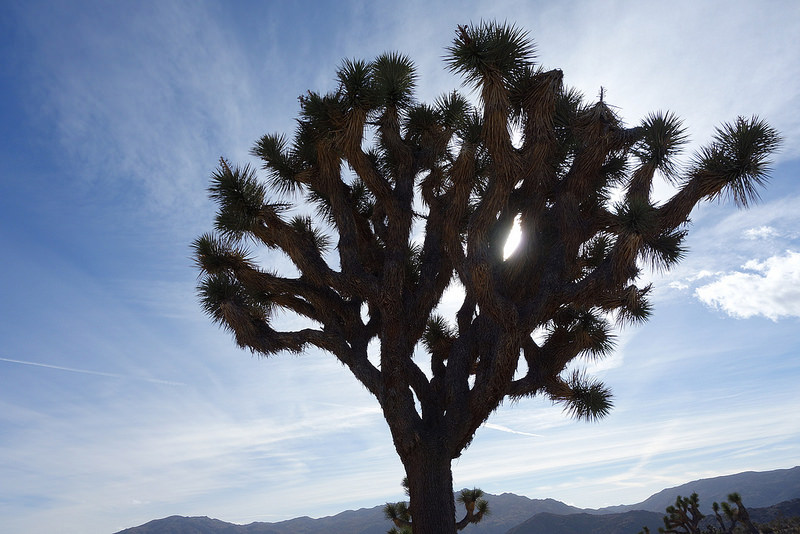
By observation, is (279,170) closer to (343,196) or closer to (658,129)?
(343,196)

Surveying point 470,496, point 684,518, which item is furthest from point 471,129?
point 684,518

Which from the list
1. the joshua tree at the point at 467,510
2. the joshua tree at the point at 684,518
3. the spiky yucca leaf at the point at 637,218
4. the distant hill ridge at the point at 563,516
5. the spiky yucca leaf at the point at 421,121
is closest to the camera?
the spiky yucca leaf at the point at 637,218

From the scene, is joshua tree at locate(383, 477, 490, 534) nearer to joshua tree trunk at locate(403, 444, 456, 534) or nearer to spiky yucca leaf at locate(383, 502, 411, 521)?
spiky yucca leaf at locate(383, 502, 411, 521)

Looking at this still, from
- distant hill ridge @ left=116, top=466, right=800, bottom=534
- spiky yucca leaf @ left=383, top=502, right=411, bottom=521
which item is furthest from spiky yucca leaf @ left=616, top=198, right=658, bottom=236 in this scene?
distant hill ridge @ left=116, top=466, right=800, bottom=534

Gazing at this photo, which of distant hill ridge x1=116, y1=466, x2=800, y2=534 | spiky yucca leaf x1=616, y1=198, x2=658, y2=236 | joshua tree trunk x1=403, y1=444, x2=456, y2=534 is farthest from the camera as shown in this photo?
distant hill ridge x1=116, y1=466, x2=800, y2=534

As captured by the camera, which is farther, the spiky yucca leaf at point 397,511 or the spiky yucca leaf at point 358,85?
the spiky yucca leaf at point 397,511

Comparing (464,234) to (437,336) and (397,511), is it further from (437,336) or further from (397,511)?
(397,511)

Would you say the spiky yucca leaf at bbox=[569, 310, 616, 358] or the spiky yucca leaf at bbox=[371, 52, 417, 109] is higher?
the spiky yucca leaf at bbox=[371, 52, 417, 109]

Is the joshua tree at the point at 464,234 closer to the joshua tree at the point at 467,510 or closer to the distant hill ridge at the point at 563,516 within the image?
the joshua tree at the point at 467,510

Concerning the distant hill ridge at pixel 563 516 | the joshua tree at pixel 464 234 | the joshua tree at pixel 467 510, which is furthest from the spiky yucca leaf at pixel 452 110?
the distant hill ridge at pixel 563 516

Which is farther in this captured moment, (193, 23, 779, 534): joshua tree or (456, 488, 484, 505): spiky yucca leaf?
(456, 488, 484, 505): spiky yucca leaf

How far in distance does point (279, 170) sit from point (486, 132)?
378cm

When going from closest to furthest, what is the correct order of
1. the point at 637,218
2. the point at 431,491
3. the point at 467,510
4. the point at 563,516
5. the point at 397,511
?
the point at 637,218 < the point at 431,491 < the point at 467,510 < the point at 397,511 < the point at 563,516

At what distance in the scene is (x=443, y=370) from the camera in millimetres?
9742
